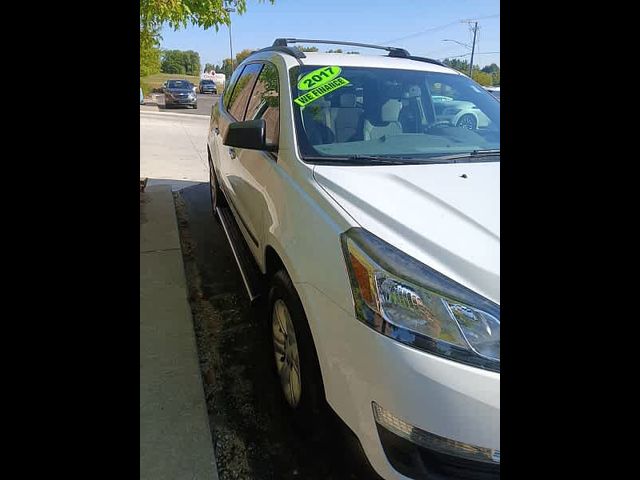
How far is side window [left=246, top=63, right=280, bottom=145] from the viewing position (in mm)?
2628

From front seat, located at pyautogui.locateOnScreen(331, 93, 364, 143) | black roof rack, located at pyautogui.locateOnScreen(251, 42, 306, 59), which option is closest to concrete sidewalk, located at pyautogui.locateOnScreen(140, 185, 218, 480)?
front seat, located at pyautogui.locateOnScreen(331, 93, 364, 143)

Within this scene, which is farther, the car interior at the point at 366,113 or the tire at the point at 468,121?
the tire at the point at 468,121

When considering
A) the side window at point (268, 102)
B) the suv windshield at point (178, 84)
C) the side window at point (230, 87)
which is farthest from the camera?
the suv windshield at point (178, 84)

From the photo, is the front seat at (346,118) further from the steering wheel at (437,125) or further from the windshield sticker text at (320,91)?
the steering wheel at (437,125)

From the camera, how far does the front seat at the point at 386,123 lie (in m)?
2.55

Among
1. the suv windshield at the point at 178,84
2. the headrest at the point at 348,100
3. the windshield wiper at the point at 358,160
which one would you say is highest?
the suv windshield at the point at 178,84

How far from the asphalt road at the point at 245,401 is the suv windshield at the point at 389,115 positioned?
121 centimetres

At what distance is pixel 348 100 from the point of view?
2.68 m

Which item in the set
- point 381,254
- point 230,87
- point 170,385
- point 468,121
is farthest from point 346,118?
point 230,87

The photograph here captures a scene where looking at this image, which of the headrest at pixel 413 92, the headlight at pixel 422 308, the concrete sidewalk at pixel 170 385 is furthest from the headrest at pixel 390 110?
the concrete sidewalk at pixel 170 385

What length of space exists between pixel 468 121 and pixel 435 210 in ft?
4.54
